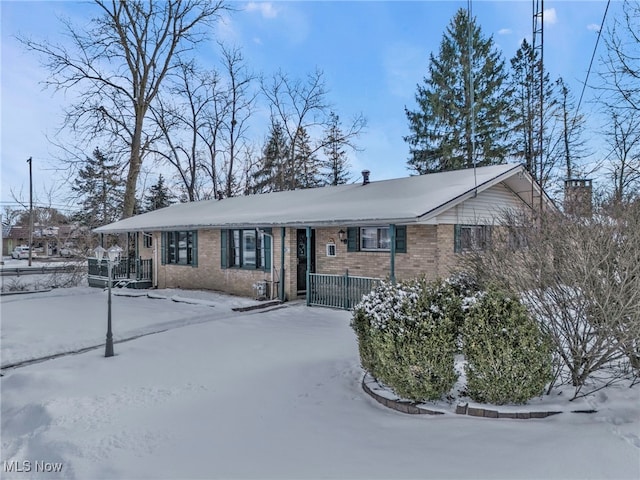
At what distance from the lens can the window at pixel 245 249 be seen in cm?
1266

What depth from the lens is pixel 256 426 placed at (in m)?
4.14

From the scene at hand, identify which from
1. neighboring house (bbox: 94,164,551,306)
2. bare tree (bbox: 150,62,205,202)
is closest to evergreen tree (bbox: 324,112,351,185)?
bare tree (bbox: 150,62,205,202)

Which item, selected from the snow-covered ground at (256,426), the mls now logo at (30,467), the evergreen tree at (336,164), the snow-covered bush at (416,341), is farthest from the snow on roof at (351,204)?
the evergreen tree at (336,164)

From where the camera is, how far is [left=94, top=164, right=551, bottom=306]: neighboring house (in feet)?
33.3

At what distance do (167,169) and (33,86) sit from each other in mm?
9324

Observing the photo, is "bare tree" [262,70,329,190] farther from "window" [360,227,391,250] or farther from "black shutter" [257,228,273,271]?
"window" [360,227,391,250]

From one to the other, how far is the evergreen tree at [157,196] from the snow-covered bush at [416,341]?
37.3 metres

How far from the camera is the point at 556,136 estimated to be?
856 inches

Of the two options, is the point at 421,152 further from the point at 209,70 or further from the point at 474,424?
the point at 474,424

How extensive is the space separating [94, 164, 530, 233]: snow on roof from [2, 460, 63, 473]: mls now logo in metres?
7.30

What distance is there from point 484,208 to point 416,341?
856cm

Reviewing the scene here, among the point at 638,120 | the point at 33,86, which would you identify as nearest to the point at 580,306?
the point at 638,120

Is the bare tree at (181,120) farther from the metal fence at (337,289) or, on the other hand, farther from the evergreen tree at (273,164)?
the metal fence at (337,289)

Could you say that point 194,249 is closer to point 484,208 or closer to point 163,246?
point 163,246
